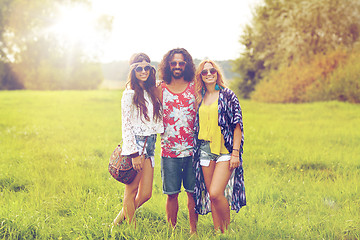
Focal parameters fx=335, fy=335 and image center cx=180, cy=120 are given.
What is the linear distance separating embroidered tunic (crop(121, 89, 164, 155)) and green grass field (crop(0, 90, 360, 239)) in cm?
98

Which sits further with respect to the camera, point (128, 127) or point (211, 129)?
point (211, 129)

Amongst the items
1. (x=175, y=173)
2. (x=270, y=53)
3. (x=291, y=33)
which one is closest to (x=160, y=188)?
(x=175, y=173)

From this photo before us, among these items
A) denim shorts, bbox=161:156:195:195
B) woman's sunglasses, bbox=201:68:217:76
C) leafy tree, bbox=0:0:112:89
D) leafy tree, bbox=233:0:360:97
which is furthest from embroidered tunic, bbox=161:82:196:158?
leafy tree, bbox=0:0:112:89

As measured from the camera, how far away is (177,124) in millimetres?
4121

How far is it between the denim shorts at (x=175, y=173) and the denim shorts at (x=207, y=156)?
0.24 metres

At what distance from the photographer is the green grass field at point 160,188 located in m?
4.16

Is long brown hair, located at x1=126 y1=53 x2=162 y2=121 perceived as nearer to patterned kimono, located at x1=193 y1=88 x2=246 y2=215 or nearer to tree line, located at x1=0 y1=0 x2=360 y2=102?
patterned kimono, located at x1=193 y1=88 x2=246 y2=215

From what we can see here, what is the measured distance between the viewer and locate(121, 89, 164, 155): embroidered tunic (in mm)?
3773

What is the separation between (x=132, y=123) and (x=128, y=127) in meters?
0.13

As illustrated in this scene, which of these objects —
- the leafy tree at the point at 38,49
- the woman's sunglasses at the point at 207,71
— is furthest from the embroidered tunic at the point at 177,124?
the leafy tree at the point at 38,49

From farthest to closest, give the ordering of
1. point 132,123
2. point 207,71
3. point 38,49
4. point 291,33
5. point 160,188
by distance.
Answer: point 38,49 → point 291,33 → point 160,188 → point 207,71 → point 132,123

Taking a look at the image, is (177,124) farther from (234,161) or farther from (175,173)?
(234,161)

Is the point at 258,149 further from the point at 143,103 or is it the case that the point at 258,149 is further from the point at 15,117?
the point at 15,117

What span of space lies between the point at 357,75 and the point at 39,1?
1659 inches
